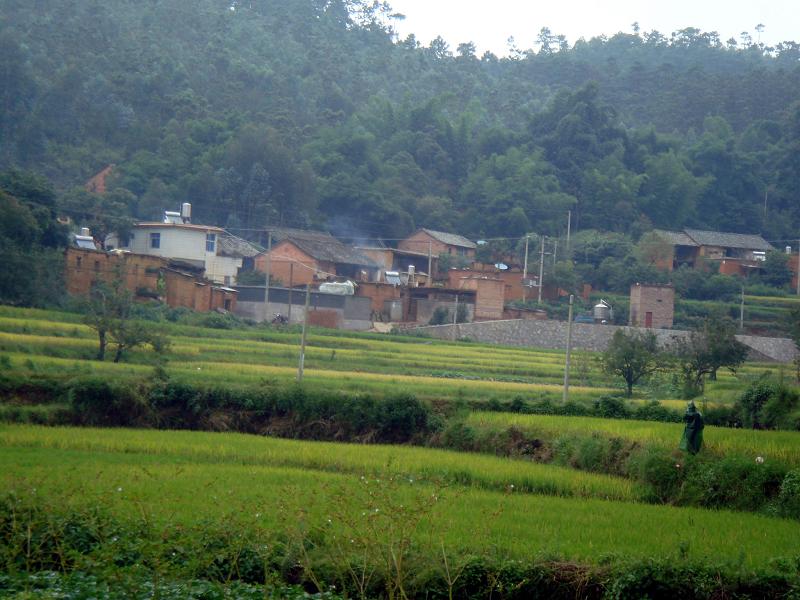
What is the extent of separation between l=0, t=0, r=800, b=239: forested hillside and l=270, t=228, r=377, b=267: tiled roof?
353 centimetres

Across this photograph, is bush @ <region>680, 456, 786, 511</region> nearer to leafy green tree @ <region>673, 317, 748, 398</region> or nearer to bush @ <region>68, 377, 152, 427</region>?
bush @ <region>68, 377, 152, 427</region>

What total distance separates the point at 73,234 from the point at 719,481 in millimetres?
32388

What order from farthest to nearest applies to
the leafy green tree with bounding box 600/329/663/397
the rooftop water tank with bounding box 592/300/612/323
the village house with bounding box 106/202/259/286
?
the village house with bounding box 106/202/259/286 < the rooftop water tank with bounding box 592/300/612/323 < the leafy green tree with bounding box 600/329/663/397

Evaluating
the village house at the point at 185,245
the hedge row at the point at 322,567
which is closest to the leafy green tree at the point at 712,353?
the village house at the point at 185,245

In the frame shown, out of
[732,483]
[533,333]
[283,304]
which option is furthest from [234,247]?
[732,483]

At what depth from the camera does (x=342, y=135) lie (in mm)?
62219

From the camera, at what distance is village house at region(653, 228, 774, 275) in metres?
51.6

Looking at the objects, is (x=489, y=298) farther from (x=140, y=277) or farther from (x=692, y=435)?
(x=692, y=435)

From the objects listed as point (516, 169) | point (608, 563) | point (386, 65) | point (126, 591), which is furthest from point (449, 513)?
point (386, 65)

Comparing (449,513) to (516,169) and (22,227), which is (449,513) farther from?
(516,169)

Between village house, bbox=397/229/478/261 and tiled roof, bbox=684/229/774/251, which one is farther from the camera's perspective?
tiled roof, bbox=684/229/774/251

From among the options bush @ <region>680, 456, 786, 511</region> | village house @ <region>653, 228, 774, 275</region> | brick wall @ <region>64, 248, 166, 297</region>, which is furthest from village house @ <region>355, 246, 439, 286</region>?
bush @ <region>680, 456, 786, 511</region>

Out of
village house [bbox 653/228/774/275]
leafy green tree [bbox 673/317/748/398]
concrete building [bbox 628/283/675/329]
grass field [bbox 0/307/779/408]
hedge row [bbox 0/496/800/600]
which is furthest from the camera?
village house [bbox 653/228/774/275]

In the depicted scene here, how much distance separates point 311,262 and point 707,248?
Result: 21.6m
